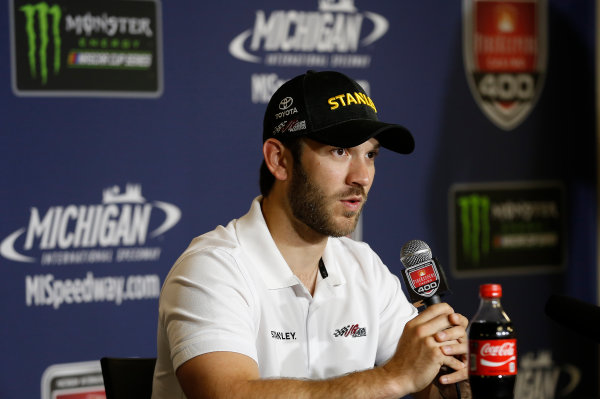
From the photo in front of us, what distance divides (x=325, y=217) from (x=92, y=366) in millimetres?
1363

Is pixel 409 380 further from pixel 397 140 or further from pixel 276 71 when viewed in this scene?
pixel 276 71

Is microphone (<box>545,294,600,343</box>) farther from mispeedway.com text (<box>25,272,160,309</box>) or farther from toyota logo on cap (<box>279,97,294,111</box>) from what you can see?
mispeedway.com text (<box>25,272,160,309</box>)

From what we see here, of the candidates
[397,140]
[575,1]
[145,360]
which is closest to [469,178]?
[575,1]

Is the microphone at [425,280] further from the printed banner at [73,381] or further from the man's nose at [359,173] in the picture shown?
the printed banner at [73,381]

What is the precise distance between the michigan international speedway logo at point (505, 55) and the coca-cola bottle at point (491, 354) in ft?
7.02

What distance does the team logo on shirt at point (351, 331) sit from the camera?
1.82m

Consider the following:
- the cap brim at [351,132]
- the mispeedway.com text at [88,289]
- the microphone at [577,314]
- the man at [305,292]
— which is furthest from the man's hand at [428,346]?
the mispeedway.com text at [88,289]

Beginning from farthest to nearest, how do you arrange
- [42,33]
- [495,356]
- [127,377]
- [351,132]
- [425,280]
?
[42,33] < [127,377] < [351,132] < [425,280] < [495,356]

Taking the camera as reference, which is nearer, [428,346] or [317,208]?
[428,346]

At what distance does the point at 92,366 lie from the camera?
277 cm

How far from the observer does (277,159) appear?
1.84 metres

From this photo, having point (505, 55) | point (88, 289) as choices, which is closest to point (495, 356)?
point (88, 289)

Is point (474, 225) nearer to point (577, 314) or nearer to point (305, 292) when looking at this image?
point (305, 292)

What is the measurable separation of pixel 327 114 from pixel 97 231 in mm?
1314
